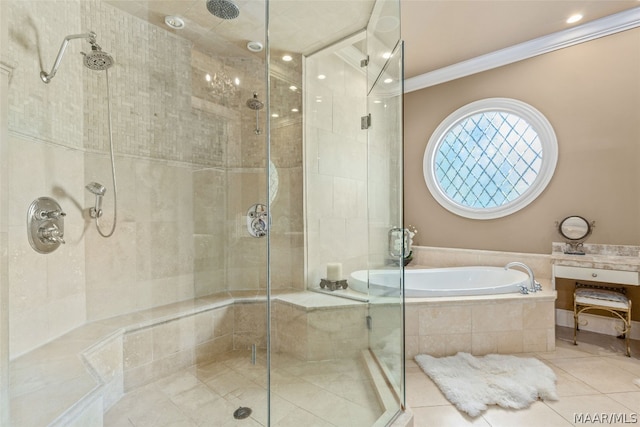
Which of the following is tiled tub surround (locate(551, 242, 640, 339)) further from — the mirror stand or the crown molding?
the crown molding

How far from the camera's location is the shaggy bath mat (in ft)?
5.24

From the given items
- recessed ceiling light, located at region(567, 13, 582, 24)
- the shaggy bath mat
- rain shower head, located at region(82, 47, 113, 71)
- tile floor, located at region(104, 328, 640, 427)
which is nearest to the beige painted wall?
recessed ceiling light, located at region(567, 13, 582, 24)

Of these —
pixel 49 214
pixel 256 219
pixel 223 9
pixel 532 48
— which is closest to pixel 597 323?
pixel 532 48

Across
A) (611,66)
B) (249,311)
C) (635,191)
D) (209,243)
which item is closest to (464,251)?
(635,191)

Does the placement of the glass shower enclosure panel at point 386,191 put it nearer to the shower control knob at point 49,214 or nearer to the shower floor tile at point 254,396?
the shower floor tile at point 254,396

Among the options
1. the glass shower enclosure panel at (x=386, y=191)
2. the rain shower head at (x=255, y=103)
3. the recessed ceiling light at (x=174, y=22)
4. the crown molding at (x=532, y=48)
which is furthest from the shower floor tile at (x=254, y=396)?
the crown molding at (x=532, y=48)

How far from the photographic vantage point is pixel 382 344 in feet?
6.08

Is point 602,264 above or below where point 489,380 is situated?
above

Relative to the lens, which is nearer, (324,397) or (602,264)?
(324,397)

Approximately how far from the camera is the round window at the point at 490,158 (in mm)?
2812

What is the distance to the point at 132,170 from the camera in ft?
6.48

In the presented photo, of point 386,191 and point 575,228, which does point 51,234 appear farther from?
point 575,228

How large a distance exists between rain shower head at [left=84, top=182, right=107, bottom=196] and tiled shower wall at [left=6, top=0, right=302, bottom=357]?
6 cm

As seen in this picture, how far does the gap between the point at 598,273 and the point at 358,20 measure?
2.69 metres
